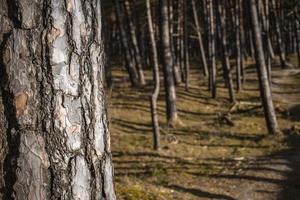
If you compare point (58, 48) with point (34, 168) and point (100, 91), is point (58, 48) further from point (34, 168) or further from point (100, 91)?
point (34, 168)

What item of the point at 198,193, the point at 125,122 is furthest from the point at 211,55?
the point at 198,193

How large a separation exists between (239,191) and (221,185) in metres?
0.59

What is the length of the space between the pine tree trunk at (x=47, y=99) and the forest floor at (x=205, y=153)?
18.5ft

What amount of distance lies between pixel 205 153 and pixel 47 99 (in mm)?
13159

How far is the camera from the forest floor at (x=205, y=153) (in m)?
11.1

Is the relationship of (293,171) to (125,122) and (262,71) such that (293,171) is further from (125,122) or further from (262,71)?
(125,122)

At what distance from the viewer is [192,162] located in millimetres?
13602

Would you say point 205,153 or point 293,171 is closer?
point 293,171

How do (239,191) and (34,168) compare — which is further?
(239,191)

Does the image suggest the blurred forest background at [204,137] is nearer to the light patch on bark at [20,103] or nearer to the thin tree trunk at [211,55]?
the thin tree trunk at [211,55]

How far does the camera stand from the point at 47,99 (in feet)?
5.53

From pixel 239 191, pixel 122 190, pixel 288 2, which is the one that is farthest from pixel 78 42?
pixel 288 2

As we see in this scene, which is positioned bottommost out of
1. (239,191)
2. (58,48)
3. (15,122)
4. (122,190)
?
(239,191)

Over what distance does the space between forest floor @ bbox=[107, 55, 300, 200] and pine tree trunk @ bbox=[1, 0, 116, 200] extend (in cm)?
563
